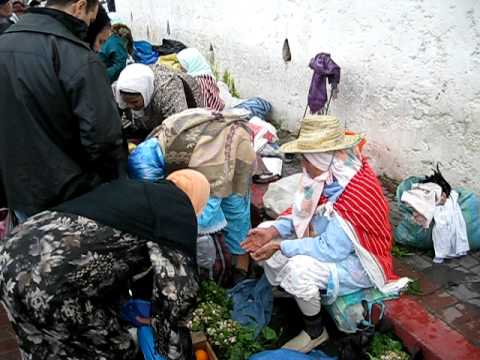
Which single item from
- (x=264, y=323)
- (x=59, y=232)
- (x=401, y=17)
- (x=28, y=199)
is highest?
(x=401, y=17)

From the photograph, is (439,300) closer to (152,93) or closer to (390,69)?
(390,69)

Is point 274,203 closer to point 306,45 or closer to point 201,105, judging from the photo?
point 201,105

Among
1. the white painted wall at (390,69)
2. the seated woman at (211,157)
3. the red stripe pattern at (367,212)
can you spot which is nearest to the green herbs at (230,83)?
the white painted wall at (390,69)

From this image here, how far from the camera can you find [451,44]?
13.2 ft

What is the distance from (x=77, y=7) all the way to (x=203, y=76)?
140 inches

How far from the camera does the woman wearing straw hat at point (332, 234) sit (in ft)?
9.45

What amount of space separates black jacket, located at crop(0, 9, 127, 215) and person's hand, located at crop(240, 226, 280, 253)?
98cm

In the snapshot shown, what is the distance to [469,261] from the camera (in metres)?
3.73

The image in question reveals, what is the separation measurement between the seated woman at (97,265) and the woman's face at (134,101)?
7.44ft

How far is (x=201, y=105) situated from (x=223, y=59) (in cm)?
288

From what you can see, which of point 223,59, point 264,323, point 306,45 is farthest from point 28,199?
point 223,59

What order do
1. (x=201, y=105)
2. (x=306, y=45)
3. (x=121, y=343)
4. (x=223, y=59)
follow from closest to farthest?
(x=121, y=343), (x=201, y=105), (x=306, y=45), (x=223, y=59)

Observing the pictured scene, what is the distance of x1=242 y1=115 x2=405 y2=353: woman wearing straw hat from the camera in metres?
2.88

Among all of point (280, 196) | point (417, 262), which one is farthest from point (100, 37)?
point (417, 262)
